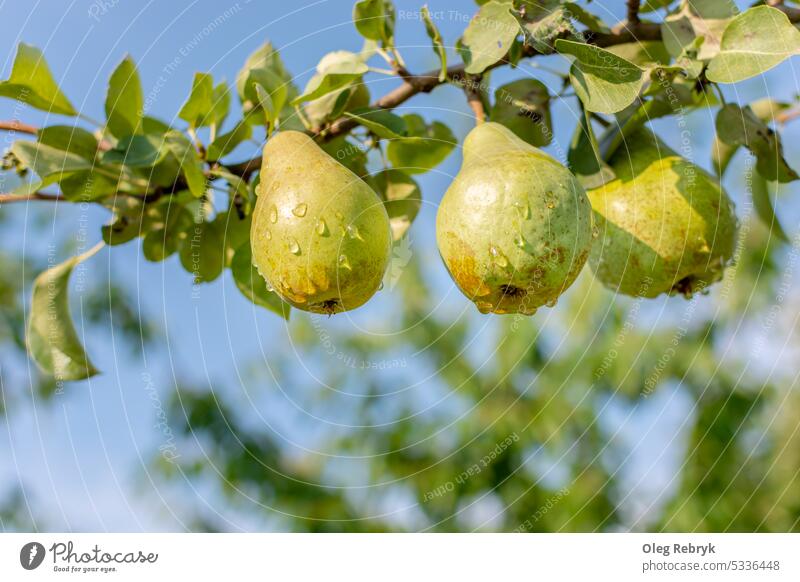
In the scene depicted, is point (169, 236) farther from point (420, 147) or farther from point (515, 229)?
point (515, 229)

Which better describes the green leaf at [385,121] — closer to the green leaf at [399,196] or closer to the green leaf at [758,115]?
the green leaf at [399,196]

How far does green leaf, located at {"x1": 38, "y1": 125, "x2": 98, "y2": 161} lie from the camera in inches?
51.0

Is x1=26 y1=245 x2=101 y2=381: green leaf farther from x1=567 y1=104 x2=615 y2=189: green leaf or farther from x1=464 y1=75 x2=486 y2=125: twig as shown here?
x1=567 y1=104 x2=615 y2=189: green leaf

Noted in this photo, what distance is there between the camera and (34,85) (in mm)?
1315

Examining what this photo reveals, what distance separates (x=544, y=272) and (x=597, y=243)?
327 mm

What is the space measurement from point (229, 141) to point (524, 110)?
508mm

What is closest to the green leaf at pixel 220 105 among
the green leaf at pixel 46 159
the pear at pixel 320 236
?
the green leaf at pixel 46 159

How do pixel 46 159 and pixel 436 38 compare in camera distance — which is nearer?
pixel 436 38

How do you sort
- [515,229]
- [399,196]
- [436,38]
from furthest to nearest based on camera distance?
[399,196] < [436,38] < [515,229]

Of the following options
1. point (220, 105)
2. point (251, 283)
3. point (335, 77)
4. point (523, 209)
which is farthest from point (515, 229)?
point (220, 105)

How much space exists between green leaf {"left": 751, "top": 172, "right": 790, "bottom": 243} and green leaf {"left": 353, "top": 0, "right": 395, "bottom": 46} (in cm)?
75

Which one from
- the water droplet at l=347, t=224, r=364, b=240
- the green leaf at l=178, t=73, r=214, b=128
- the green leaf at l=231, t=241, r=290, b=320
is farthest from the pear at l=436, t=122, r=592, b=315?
the green leaf at l=178, t=73, r=214, b=128

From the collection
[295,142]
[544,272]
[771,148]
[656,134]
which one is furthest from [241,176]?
[771,148]

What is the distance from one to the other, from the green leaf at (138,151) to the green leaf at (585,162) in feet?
2.20
